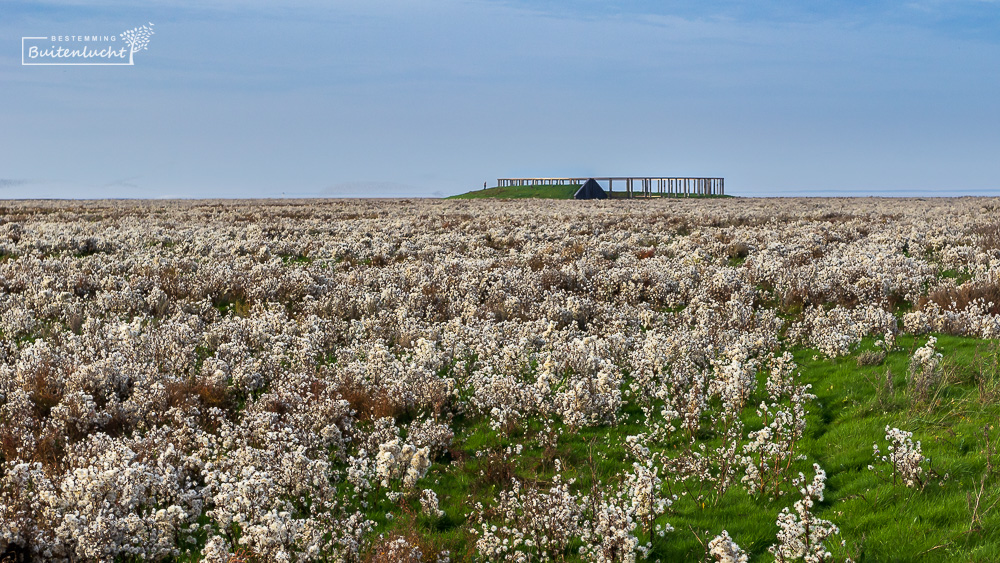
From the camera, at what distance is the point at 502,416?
8.02 metres

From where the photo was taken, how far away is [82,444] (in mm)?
7207

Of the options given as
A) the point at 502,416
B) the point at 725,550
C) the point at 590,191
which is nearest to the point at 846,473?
the point at 725,550

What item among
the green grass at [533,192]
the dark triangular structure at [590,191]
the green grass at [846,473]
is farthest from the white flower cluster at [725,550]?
the green grass at [533,192]

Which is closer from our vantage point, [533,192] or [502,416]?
[502,416]

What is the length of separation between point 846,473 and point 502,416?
12.1 ft

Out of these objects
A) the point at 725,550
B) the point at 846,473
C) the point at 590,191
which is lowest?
the point at 846,473

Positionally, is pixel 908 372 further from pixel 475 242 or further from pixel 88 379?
pixel 475 242

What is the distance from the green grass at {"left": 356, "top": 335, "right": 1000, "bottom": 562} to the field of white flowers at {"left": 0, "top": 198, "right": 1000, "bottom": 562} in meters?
0.03

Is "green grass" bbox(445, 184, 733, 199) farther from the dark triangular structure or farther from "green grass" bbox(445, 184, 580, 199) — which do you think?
the dark triangular structure

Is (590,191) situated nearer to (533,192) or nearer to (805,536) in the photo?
(533,192)

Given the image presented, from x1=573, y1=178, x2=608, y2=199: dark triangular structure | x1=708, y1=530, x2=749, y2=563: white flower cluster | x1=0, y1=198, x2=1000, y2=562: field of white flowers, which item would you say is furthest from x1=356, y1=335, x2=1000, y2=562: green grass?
x1=573, y1=178, x2=608, y2=199: dark triangular structure

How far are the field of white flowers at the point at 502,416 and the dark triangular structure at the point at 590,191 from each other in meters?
65.4

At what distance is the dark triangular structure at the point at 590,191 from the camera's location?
8206 cm

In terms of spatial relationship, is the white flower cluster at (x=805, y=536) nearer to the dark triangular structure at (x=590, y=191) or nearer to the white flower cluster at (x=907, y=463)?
the white flower cluster at (x=907, y=463)
